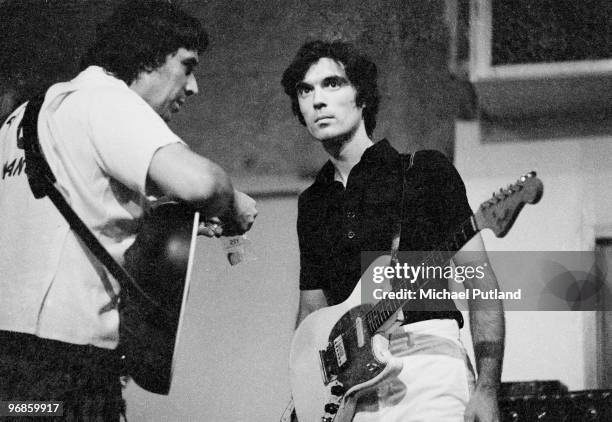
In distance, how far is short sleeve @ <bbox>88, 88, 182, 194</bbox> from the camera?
7.73 feet

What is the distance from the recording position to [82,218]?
251cm

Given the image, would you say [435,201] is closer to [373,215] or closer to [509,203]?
[373,215]

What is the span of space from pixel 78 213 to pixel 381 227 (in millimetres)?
862

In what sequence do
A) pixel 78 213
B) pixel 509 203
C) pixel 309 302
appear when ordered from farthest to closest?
pixel 309 302
pixel 78 213
pixel 509 203

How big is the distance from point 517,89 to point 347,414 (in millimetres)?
1073

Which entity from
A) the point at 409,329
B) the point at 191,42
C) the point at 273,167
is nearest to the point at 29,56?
the point at 191,42

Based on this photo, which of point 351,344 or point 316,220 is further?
point 316,220

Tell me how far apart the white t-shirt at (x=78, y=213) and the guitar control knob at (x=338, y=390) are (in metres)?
0.63

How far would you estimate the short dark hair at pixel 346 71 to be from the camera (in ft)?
8.89

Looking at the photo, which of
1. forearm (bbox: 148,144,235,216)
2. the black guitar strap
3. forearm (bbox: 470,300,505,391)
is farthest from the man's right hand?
forearm (bbox: 470,300,505,391)

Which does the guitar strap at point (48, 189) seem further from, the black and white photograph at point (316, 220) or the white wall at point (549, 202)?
the white wall at point (549, 202)

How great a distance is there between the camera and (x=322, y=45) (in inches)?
110

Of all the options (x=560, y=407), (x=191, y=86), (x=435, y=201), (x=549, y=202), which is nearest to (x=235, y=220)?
(x=191, y=86)

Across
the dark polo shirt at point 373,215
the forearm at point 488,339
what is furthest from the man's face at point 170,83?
the forearm at point 488,339
